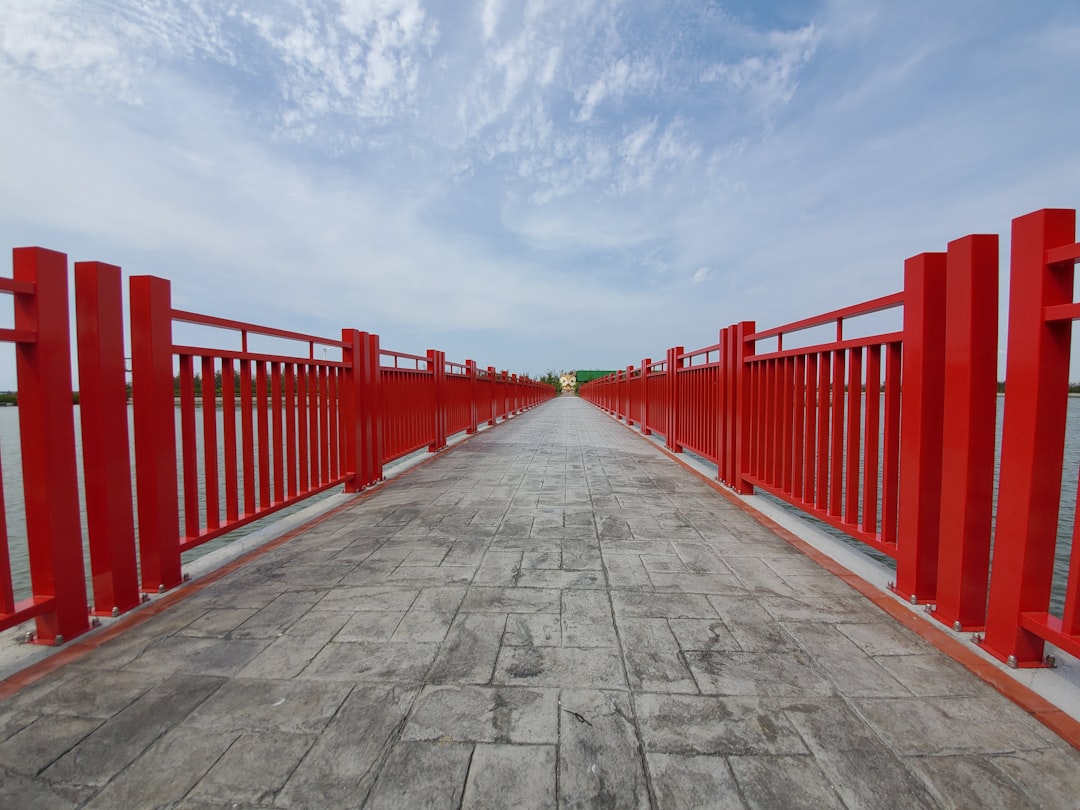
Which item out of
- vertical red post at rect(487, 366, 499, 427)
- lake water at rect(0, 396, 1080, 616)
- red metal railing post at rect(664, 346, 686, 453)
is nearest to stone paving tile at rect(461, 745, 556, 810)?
lake water at rect(0, 396, 1080, 616)

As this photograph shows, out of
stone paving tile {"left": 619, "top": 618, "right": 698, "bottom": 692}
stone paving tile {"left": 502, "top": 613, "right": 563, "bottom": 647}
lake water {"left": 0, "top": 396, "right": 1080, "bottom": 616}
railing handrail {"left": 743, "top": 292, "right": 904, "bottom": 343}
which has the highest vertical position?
railing handrail {"left": 743, "top": 292, "right": 904, "bottom": 343}

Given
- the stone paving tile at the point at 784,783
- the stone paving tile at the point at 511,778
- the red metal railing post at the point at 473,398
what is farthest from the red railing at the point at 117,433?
the red metal railing post at the point at 473,398

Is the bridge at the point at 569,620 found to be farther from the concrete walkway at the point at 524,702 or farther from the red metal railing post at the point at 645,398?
the red metal railing post at the point at 645,398

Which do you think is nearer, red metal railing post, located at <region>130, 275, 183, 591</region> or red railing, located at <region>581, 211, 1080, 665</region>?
red railing, located at <region>581, 211, 1080, 665</region>

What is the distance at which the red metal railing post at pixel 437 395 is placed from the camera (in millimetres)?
7352

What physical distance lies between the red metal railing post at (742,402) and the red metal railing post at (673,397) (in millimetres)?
2477

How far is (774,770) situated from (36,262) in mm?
2900

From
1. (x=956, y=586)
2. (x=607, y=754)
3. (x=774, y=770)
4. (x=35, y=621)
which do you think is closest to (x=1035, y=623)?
(x=956, y=586)

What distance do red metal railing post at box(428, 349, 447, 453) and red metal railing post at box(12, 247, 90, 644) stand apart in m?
5.29

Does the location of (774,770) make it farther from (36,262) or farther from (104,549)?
(36,262)

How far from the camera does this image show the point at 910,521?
7.29 feet

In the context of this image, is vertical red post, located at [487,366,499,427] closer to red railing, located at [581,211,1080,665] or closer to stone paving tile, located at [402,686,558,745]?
red railing, located at [581,211,1080,665]

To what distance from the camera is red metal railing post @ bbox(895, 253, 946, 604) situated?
2.14 m

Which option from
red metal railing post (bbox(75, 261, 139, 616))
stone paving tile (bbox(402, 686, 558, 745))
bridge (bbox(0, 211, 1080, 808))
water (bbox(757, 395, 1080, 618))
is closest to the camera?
bridge (bbox(0, 211, 1080, 808))
